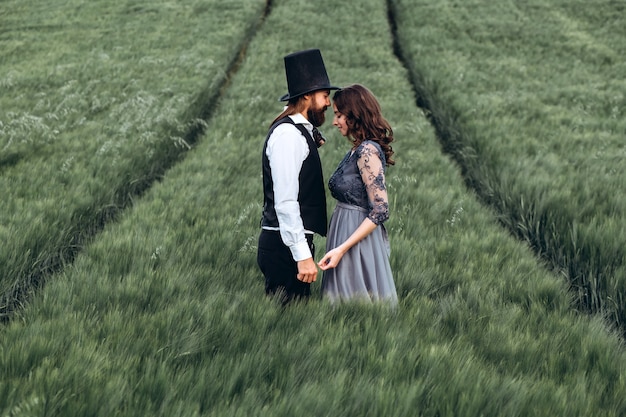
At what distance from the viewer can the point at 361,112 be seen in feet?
9.12

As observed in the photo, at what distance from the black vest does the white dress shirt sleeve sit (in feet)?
0.24

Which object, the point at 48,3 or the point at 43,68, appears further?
the point at 48,3

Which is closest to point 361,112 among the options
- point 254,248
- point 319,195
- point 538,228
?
point 319,195

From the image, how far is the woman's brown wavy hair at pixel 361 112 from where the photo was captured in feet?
9.11

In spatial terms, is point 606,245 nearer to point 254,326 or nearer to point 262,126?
point 254,326

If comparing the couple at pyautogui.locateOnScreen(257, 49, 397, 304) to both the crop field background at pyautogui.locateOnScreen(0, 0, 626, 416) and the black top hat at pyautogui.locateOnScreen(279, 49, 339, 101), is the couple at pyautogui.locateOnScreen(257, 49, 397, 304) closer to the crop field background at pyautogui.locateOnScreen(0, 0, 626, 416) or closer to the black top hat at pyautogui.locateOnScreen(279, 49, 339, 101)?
the black top hat at pyautogui.locateOnScreen(279, 49, 339, 101)

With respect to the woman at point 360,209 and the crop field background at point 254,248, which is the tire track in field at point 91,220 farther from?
the woman at point 360,209

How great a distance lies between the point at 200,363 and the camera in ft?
6.75

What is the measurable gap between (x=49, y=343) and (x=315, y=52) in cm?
199

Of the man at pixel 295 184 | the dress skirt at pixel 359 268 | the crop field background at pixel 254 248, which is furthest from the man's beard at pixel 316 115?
the crop field background at pixel 254 248

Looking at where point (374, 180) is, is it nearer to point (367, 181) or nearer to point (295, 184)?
point (367, 181)

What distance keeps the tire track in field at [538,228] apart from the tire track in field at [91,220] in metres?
3.82

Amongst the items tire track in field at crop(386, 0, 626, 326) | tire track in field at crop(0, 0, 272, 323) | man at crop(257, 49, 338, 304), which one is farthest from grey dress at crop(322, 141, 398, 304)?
tire track in field at crop(0, 0, 272, 323)

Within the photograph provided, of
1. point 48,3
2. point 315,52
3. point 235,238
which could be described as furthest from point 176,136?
point 48,3
